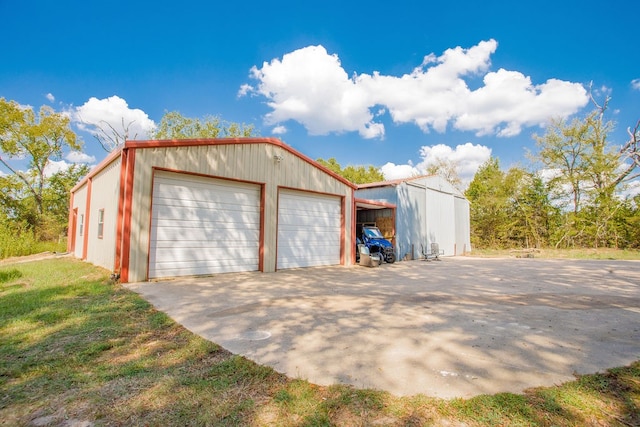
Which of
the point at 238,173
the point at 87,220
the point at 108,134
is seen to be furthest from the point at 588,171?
the point at 108,134

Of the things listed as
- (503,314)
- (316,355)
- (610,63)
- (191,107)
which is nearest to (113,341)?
(316,355)

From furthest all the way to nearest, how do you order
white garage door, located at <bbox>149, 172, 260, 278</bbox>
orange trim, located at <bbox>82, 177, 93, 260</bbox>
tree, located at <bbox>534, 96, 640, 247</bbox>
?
tree, located at <bbox>534, 96, 640, 247</bbox> → orange trim, located at <bbox>82, 177, 93, 260</bbox> → white garage door, located at <bbox>149, 172, 260, 278</bbox>

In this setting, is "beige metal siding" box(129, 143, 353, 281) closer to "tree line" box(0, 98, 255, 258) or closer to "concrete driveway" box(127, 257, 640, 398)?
"concrete driveway" box(127, 257, 640, 398)

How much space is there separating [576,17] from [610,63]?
660 cm

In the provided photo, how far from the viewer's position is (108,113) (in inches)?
896

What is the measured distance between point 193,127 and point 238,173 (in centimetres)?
2492

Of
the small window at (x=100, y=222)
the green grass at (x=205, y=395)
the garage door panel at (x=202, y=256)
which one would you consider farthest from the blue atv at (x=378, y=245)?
the green grass at (x=205, y=395)

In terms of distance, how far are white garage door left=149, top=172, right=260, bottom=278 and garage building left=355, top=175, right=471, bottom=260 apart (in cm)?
503

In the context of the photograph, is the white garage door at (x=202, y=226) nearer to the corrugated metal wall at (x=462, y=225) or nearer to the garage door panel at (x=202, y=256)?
the garage door panel at (x=202, y=256)

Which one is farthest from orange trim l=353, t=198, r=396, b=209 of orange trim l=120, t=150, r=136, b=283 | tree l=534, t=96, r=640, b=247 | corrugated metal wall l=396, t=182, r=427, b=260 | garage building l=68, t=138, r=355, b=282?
tree l=534, t=96, r=640, b=247

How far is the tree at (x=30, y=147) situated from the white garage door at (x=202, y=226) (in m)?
19.8

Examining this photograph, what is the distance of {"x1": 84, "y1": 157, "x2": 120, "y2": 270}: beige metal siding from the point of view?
7.45 meters

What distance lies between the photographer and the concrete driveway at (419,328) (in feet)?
7.95

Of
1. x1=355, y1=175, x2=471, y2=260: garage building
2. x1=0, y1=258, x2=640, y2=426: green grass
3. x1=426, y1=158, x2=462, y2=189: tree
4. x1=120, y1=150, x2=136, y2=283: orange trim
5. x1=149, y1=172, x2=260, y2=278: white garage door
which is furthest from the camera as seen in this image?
x1=426, y1=158, x2=462, y2=189: tree
